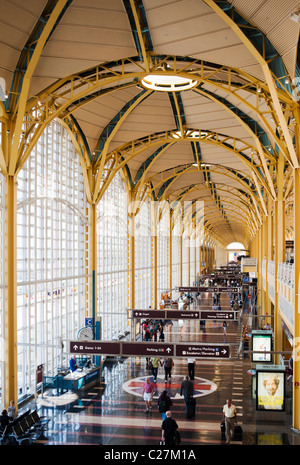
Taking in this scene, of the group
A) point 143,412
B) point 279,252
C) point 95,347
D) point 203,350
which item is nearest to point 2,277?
point 95,347

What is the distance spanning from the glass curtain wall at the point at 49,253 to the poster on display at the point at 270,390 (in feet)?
29.5

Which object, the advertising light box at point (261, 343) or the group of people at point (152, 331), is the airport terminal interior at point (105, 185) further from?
the group of people at point (152, 331)

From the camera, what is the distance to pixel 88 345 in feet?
67.5

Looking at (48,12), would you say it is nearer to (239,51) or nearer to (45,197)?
(239,51)

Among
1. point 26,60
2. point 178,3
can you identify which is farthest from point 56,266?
point 178,3

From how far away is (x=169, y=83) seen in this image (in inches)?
1049

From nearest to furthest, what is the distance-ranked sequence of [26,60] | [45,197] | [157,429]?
1. [157,429]
2. [26,60]
3. [45,197]

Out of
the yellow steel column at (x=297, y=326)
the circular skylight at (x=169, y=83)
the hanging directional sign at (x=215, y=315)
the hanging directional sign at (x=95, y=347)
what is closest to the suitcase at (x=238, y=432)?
the yellow steel column at (x=297, y=326)

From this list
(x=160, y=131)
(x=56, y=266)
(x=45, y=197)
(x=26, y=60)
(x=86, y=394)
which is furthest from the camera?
(x=160, y=131)

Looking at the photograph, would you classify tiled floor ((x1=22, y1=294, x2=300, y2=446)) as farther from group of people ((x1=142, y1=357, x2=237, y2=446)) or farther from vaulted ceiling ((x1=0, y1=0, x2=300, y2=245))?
vaulted ceiling ((x1=0, y1=0, x2=300, y2=245))

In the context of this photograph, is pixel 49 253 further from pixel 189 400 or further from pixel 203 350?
pixel 189 400

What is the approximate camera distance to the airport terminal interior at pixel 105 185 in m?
18.0

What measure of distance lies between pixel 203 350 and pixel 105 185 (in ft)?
58.7

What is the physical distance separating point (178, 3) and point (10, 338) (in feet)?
51.7
